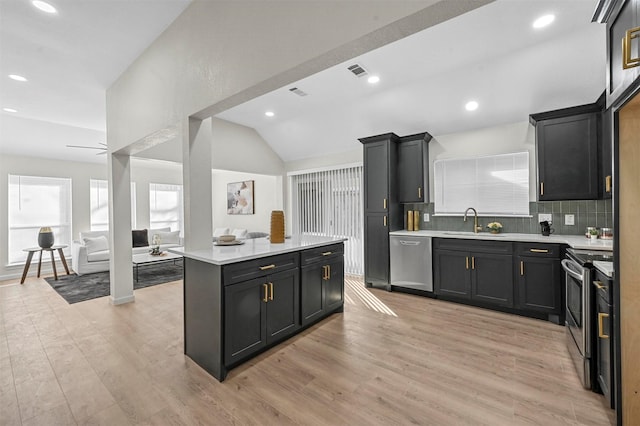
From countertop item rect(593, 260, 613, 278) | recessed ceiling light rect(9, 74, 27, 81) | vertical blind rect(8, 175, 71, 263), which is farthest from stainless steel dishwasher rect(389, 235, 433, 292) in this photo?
vertical blind rect(8, 175, 71, 263)

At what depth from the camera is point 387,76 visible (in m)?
3.55

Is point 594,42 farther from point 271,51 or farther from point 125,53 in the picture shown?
point 125,53

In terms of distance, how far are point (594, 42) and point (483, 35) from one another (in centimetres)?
106

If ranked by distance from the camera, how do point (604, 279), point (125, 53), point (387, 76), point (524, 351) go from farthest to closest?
point (387, 76) → point (125, 53) → point (524, 351) → point (604, 279)

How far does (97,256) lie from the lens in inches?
229

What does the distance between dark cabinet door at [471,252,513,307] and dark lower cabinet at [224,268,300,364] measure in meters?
2.33

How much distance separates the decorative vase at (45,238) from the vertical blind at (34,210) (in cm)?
94

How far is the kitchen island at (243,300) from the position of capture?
218cm

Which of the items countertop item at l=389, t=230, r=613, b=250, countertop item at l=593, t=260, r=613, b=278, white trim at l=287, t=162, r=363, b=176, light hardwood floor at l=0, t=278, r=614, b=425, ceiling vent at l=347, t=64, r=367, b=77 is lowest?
light hardwood floor at l=0, t=278, r=614, b=425

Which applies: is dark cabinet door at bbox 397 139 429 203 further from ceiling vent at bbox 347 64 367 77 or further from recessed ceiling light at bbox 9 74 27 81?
recessed ceiling light at bbox 9 74 27 81

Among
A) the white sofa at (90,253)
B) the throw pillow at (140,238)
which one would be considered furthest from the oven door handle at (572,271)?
the throw pillow at (140,238)

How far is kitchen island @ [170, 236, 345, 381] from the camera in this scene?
85.9 inches

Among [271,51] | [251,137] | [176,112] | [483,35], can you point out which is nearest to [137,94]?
[176,112]

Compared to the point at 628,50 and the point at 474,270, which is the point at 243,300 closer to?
the point at 628,50
